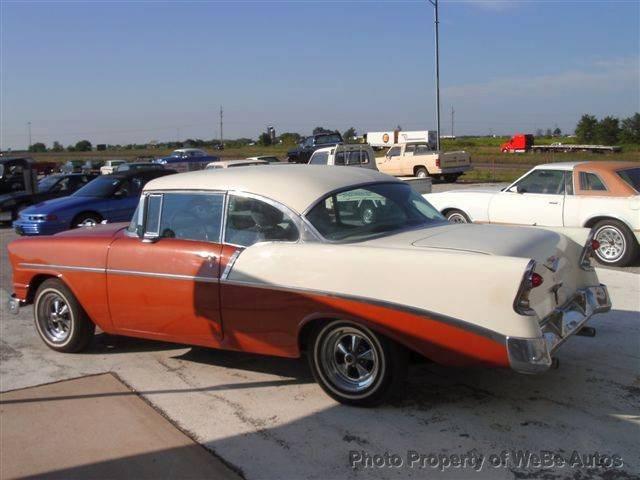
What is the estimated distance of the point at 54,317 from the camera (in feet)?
18.7

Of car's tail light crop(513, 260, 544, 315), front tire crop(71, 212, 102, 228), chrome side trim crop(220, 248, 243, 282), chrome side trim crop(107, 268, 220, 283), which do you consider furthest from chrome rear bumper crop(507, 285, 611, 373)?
front tire crop(71, 212, 102, 228)

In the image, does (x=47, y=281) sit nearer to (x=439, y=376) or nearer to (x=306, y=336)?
(x=306, y=336)

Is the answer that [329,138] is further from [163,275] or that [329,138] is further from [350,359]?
[350,359]

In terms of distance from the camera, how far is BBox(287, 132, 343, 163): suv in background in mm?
34141

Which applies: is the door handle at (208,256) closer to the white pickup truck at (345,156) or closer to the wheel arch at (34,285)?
the wheel arch at (34,285)

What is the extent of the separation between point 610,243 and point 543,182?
4.43 ft

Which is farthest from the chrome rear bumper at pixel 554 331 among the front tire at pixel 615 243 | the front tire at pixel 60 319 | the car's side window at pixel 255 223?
the front tire at pixel 615 243

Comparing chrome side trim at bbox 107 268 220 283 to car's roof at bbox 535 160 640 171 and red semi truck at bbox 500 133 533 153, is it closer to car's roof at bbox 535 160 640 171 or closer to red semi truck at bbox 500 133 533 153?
car's roof at bbox 535 160 640 171

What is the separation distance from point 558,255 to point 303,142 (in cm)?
3295

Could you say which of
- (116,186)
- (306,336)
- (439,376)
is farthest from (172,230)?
(116,186)

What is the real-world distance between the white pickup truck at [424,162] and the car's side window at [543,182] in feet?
53.6

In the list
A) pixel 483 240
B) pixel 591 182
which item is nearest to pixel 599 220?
pixel 591 182

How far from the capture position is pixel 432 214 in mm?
5082

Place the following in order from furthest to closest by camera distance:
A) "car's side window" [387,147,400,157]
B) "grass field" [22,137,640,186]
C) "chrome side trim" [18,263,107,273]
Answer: "grass field" [22,137,640,186]
"car's side window" [387,147,400,157]
"chrome side trim" [18,263,107,273]
